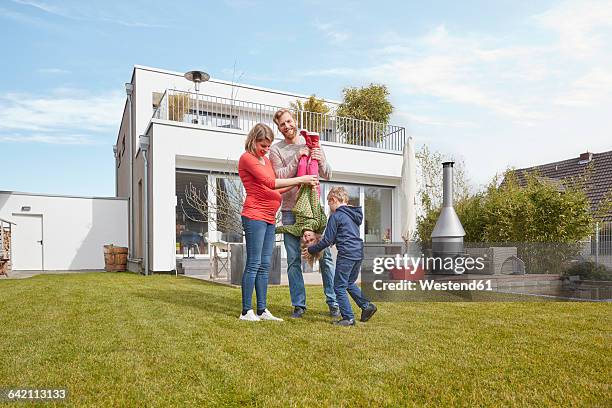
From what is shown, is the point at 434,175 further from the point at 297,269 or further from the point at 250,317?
the point at 250,317

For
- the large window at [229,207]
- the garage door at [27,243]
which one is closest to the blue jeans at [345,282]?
the large window at [229,207]

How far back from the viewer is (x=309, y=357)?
9.38ft

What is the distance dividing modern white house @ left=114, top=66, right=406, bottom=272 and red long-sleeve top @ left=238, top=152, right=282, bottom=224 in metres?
7.57

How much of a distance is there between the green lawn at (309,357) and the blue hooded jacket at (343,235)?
2.03 ft

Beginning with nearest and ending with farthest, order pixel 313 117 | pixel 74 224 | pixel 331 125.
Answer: pixel 313 117 < pixel 74 224 < pixel 331 125

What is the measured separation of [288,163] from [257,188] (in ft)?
Result: 1.46

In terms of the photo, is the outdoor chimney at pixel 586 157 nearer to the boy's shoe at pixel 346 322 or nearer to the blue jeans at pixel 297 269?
the blue jeans at pixel 297 269

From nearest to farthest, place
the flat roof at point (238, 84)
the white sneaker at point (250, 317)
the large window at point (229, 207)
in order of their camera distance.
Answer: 1. the white sneaker at point (250, 317)
2. the large window at point (229, 207)
3. the flat roof at point (238, 84)

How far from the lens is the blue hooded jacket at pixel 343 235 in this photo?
13.2ft

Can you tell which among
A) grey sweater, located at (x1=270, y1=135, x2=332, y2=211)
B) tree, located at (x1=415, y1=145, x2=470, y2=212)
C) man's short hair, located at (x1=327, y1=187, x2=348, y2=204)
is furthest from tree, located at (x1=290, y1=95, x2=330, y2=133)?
man's short hair, located at (x1=327, y1=187, x2=348, y2=204)

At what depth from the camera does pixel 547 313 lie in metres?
4.84

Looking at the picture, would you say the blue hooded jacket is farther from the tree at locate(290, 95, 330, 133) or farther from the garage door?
the garage door

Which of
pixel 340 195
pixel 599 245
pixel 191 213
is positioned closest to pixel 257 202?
pixel 340 195

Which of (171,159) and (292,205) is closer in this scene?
(292,205)
